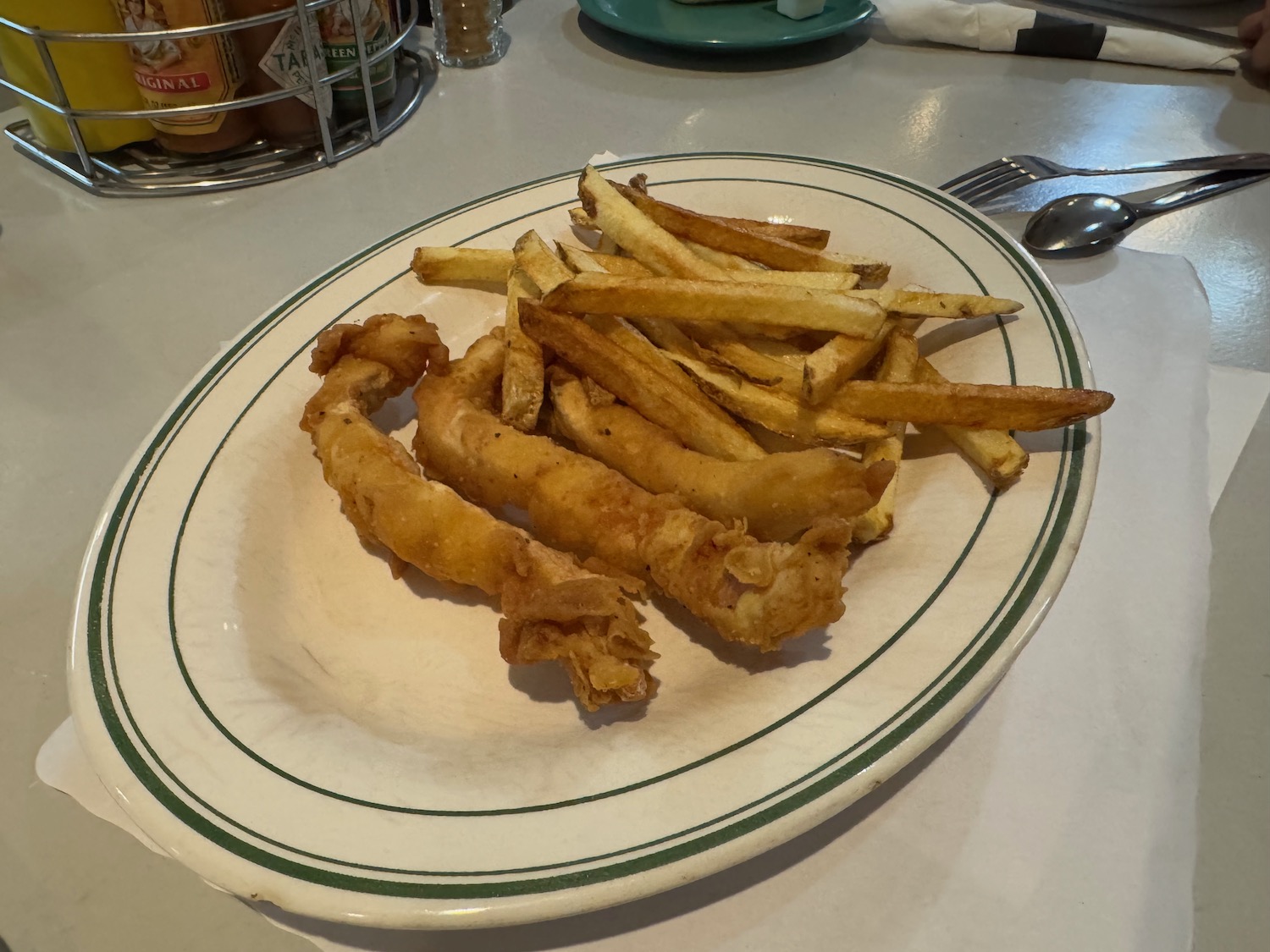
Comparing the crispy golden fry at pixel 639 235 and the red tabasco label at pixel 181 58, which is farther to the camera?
the red tabasco label at pixel 181 58

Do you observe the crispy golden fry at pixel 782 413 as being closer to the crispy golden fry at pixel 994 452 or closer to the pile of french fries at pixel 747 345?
the pile of french fries at pixel 747 345

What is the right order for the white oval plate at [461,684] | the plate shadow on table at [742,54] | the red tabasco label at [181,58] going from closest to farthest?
the white oval plate at [461,684], the red tabasco label at [181,58], the plate shadow on table at [742,54]

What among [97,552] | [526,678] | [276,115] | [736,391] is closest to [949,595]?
[736,391]

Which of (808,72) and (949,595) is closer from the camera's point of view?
(949,595)

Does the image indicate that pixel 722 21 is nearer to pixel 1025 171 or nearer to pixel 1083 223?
pixel 1025 171

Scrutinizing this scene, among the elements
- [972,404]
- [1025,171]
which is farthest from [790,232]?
[1025,171]

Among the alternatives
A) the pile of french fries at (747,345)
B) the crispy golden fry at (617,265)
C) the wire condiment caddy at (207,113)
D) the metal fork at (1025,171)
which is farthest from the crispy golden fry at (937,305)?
the wire condiment caddy at (207,113)

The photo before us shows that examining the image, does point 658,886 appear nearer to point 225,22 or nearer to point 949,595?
point 949,595
